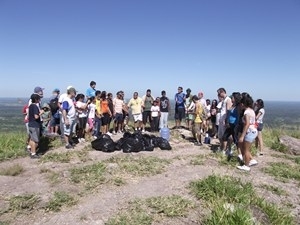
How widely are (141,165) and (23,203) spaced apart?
10.5 feet

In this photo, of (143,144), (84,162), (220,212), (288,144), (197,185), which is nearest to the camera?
(220,212)

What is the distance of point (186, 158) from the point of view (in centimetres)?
910

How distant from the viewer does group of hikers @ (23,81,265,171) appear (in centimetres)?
804

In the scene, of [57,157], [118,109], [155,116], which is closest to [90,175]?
[57,157]

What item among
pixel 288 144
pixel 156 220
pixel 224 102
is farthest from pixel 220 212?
pixel 288 144

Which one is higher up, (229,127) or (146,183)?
(229,127)

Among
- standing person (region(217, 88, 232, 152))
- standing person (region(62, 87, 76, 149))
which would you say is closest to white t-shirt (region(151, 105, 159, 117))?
standing person (region(217, 88, 232, 152))

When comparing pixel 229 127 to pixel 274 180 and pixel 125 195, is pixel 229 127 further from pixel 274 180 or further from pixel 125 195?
pixel 125 195

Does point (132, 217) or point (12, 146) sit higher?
point (12, 146)

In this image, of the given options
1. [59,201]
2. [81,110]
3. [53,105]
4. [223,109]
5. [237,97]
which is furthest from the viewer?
[81,110]

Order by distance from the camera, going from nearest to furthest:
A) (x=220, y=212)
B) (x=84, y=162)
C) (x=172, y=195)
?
(x=220, y=212)
(x=172, y=195)
(x=84, y=162)

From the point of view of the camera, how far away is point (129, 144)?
9.55m

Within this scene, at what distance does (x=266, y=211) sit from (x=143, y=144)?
17.1 ft

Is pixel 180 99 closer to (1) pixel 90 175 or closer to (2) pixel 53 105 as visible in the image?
(2) pixel 53 105
